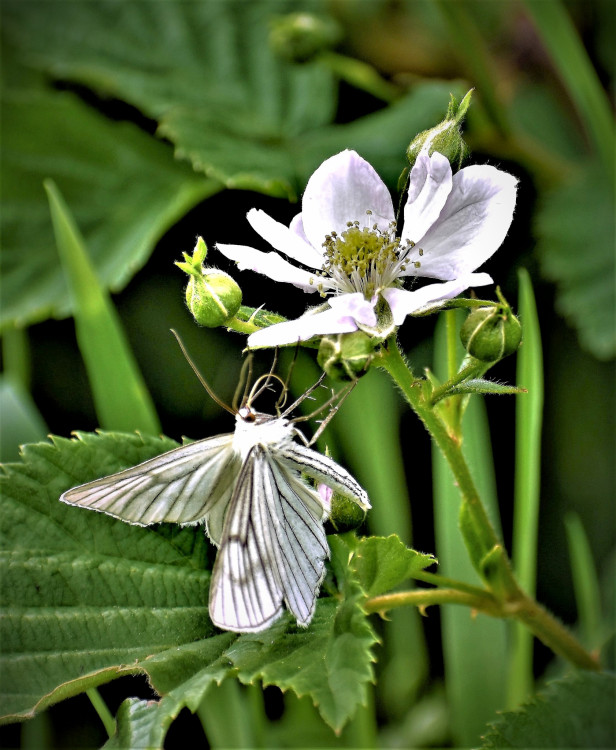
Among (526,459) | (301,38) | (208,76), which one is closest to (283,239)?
(526,459)

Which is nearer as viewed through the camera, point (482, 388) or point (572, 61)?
point (482, 388)

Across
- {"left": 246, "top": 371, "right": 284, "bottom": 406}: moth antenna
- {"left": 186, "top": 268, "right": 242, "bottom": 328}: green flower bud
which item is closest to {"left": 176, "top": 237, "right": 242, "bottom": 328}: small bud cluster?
{"left": 186, "top": 268, "right": 242, "bottom": 328}: green flower bud

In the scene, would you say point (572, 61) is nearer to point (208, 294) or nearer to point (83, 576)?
point (208, 294)

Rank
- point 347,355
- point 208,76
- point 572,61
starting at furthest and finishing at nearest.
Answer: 1. point 208,76
2. point 572,61
3. point 347,355

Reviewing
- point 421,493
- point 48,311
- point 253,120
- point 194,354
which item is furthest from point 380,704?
point 253,120

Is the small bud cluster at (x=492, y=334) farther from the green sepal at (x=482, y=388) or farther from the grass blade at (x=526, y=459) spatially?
the grass blade at (x=526, y=459)

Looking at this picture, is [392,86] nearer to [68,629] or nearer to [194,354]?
[194,354]

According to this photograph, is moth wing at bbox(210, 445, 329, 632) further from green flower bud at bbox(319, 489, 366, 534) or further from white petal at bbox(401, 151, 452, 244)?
white petal at bbox(401, 151, 452, 244)
